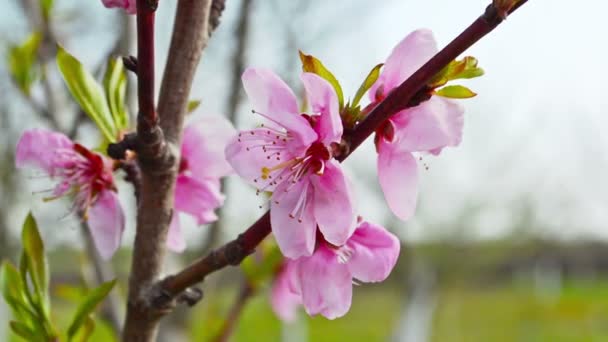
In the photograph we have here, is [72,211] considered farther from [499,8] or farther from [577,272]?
[577,272]

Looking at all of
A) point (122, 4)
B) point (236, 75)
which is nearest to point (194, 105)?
point (122, 4)

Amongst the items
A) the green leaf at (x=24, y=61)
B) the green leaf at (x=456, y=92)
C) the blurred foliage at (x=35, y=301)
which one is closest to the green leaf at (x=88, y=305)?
the blurred foliage at (x=35, y=301)

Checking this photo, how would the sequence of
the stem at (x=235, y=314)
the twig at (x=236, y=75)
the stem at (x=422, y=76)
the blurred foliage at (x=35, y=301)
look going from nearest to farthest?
1. the stem at (x=422, y=76)
2. the blurred foliage at (x=35, y=301)
3. the stem at (x=235, y=314)
4. the twig at (x=236, y=75)

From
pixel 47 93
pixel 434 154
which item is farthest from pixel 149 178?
pixel 47 93

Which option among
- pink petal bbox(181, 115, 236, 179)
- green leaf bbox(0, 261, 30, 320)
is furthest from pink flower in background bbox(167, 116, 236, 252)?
green leaf bbox(0, 261, 30, 320)

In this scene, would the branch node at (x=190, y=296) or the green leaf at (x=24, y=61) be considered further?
the green leaf at (x=24, y=61)

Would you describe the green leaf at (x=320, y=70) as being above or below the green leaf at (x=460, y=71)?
below

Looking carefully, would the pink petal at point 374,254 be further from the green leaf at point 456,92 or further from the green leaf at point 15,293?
the green leaf at point 15,293
